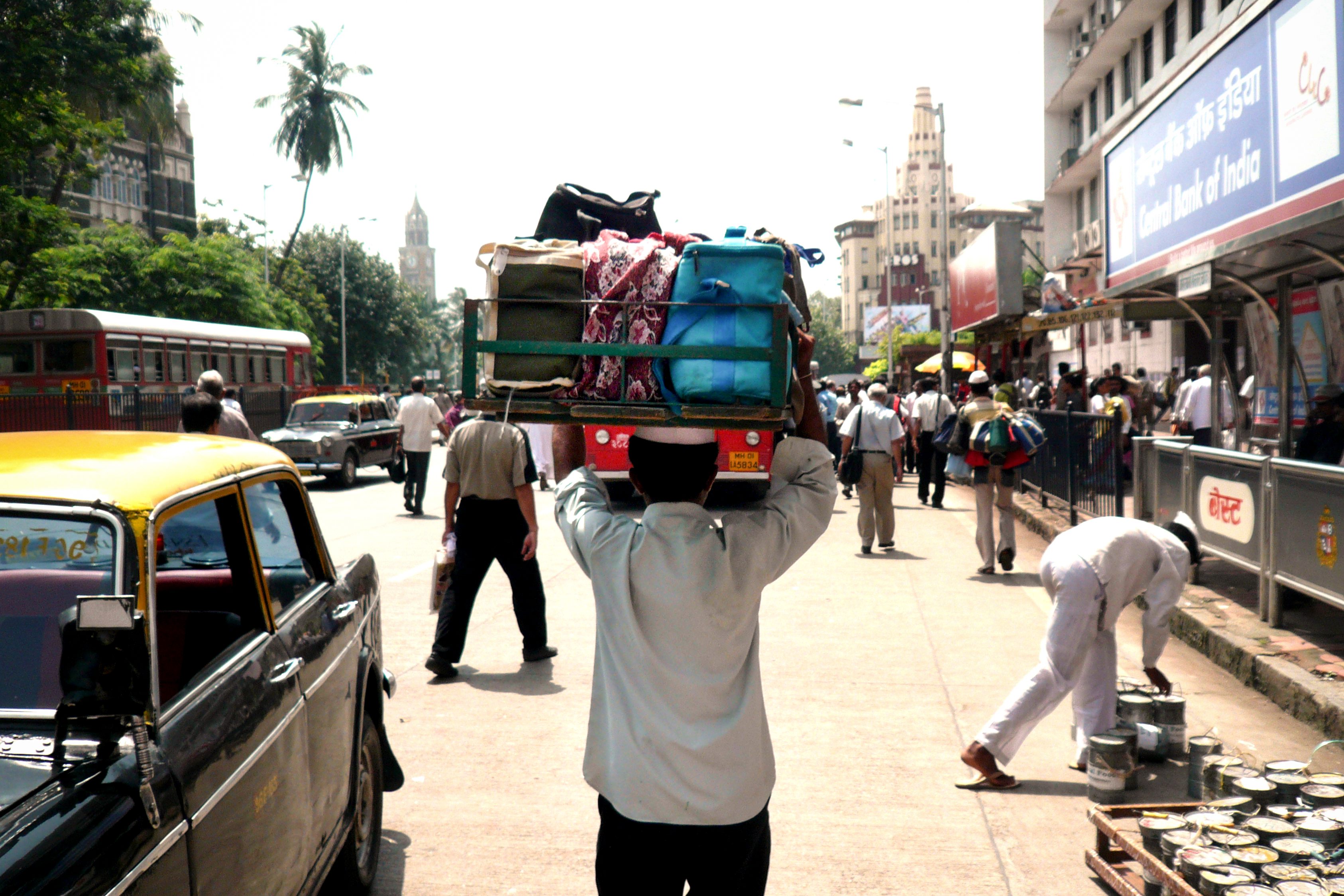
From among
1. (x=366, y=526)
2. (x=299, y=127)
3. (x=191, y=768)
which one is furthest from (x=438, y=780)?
(x=299, y=127)

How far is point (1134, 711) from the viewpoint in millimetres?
5445

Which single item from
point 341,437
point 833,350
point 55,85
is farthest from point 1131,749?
point 833,350

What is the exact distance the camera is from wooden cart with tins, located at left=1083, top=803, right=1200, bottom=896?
3689 millimetres

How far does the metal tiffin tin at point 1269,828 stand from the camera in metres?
3.78

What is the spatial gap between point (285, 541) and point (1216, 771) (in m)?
3.62

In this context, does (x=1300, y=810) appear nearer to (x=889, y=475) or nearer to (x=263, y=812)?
(x=263, y=812)

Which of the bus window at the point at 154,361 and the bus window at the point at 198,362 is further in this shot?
the bus window at the point at 198,362

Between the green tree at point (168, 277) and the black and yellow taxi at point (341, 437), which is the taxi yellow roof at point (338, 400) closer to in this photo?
the black and yellow taxi at point (341, 437)

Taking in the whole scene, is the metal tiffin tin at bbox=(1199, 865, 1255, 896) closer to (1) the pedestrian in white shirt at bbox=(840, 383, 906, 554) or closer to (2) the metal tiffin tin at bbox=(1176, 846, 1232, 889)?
(2) the metal tiffin tin at bbox=(1176, 846, 1232, 889)

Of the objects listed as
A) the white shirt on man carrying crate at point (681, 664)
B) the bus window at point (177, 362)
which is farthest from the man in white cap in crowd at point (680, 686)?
the bus window at point (177, 362)

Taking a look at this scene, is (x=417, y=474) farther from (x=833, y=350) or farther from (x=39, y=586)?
(x=833, y=350)

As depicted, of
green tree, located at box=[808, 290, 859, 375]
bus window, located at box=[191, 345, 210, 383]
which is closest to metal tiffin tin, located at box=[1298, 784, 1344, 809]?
bus window, located at box=[191, 345, 210, 383]

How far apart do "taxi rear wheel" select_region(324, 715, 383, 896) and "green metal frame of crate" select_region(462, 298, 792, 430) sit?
178 centimetres

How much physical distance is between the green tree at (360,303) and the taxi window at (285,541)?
197 feet
